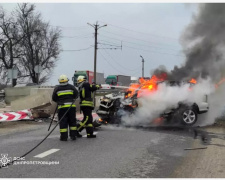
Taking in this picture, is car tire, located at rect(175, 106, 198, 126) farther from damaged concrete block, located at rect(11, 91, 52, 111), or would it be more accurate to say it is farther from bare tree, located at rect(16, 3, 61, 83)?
bare tree, located at rect(16, 3, 61, 83)

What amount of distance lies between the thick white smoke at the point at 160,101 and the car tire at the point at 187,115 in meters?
0.25

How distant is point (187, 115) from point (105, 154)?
18.0ft

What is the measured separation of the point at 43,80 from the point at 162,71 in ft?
113

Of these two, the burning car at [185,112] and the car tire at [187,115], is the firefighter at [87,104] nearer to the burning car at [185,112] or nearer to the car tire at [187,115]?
the burning car at [185,112]

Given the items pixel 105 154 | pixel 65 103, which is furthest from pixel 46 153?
pixel 65 103

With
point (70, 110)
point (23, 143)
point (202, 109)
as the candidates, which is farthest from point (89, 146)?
point (202, 109)

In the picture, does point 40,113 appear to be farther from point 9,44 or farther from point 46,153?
point 9,44

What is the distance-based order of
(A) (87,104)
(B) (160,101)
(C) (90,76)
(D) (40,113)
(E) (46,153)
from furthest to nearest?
(C) (90,76) < (D) (40,113) < (B) (160,101) < (A) (87,104) < (E) (46,153)

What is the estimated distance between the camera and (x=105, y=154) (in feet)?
21.4

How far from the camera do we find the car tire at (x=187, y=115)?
36.4ft

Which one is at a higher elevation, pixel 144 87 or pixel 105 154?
pixel 144 87

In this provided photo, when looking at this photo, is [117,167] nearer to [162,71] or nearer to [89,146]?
[89,146]

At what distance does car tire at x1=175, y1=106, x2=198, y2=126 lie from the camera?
437 inches

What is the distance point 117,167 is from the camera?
18.0 feet
